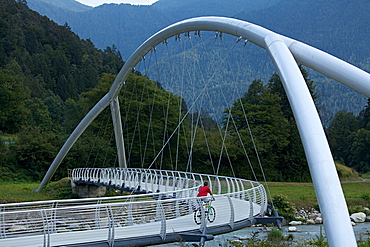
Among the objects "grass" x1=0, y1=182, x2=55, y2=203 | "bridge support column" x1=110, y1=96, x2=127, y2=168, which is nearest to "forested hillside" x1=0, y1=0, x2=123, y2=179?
"grass" x1=0, y1=182, x2=55, y2=203

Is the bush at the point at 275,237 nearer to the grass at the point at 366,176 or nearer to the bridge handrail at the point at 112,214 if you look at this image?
the bridge handrail at the point at 112,214

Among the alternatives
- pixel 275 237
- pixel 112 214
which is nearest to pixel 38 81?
pixel 275 237

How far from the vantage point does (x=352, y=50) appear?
150750 mm

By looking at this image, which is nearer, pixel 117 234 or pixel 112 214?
pixel 112 214

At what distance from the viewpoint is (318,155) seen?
9.14 metres

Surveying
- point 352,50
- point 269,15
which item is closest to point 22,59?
point 352,50

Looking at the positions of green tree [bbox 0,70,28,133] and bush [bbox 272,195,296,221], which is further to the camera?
green tree [bbox 0,70,28,133]

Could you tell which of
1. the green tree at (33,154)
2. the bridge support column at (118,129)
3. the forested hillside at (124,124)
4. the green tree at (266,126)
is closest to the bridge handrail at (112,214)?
the forested hillside at (124,124)

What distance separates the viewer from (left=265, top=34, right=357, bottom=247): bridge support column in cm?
804

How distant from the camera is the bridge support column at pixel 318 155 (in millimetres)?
8039

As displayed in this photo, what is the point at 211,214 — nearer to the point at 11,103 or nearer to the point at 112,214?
the point at 112,214

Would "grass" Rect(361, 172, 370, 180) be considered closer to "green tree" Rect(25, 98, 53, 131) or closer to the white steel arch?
"green tree" Rect(25, 98, 53, 131)

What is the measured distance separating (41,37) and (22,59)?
36.0 ft

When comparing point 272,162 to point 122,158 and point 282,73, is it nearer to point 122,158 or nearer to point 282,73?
point 122,158
